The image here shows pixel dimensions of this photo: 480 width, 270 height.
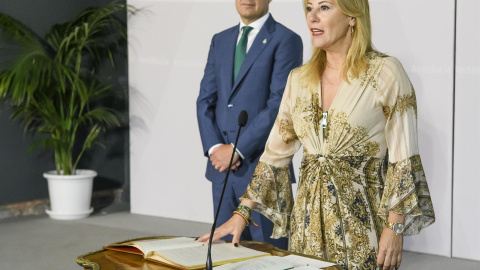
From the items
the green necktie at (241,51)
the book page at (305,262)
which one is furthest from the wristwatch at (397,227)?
the green necktie at (241,51)

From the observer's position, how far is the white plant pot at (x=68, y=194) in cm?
555

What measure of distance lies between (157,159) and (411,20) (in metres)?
2.41

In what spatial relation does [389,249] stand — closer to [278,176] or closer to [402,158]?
[402,158]

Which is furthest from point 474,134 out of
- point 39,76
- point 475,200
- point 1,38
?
point 1,38

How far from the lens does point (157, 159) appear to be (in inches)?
224

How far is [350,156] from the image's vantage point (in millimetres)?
1973

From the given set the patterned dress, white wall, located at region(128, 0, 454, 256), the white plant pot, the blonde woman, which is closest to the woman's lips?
the blonde woman

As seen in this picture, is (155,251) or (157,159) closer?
(155,251)

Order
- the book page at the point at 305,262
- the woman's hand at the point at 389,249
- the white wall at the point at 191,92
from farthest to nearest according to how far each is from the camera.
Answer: the white wall at the point at 191,92
the woman's hand at the point at 389,249
the book page at the point at 305,262

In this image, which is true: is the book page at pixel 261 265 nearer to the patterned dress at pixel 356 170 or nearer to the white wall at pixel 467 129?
the patterned dress at pixel 356 170

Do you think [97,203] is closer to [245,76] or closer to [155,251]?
[245,76]

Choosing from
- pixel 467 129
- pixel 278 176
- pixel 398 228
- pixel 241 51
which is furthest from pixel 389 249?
pixel 467 129

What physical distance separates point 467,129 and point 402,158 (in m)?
2.54

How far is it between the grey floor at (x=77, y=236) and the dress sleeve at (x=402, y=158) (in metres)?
2.35
